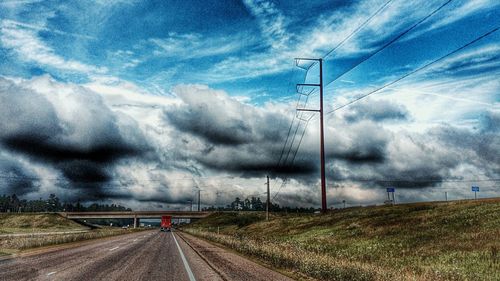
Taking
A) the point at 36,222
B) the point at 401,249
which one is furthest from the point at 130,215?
the point at 401,249

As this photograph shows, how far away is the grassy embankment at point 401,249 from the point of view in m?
14.6

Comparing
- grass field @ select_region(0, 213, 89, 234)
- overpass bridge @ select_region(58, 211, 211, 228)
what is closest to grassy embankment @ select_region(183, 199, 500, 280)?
grass field @ select_region(0, 213, 89, 234)

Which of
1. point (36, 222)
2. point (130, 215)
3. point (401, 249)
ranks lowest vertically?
point (36, 222)

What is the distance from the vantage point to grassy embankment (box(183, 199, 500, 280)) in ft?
48.0

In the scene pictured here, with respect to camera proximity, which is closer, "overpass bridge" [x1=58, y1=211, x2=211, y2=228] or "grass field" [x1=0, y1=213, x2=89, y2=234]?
"grass field" [x1=0, y1=213, x2=89, y2=234]

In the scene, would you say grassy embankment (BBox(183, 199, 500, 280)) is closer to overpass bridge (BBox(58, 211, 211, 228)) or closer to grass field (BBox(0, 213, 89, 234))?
grass field (BBox(0, 213, 89, 234))

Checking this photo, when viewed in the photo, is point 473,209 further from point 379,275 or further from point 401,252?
point 379,275

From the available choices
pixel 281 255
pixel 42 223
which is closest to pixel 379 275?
pixel 281 255

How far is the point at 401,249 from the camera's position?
25.7 meters

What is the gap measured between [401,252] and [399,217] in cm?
1888

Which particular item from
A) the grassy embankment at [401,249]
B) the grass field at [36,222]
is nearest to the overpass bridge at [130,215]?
the grass field at [36,222]

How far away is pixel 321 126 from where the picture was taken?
173 feet

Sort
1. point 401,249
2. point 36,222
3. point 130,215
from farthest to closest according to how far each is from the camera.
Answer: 1. point 130,215
2. point 36,222
3. point 401,249

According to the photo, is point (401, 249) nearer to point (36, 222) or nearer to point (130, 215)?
point (36, 222)
